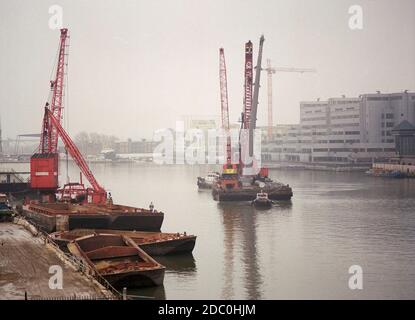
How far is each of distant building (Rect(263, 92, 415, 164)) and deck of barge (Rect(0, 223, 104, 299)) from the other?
84.9m

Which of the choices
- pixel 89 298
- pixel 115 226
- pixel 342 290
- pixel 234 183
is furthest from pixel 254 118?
pixel 89 298

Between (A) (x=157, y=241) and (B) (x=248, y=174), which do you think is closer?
(A) (x=157, y=241)

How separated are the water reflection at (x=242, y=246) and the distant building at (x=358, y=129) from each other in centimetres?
5876

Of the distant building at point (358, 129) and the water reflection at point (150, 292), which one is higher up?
the distant building at point (358, 129)

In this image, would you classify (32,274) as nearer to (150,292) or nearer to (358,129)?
(150,292)

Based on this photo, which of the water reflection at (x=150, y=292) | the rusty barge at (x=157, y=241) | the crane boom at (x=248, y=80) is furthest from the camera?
the crane boom at (x=248, y=80)

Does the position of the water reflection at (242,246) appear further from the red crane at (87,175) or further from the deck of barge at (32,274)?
the red crane at (87,175)

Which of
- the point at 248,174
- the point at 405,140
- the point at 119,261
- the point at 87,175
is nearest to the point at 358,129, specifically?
the point at 405,140

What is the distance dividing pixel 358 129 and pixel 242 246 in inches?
3170

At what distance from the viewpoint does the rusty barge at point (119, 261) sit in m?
18.1

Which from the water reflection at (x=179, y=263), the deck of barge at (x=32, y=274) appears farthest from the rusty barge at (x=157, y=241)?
the deck of barge at (x=32, y=274)

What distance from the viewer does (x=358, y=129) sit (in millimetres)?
103938

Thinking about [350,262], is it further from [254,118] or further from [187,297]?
[254,118]

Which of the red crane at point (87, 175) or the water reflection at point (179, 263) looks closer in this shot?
the water reflection at point (179, 263)
